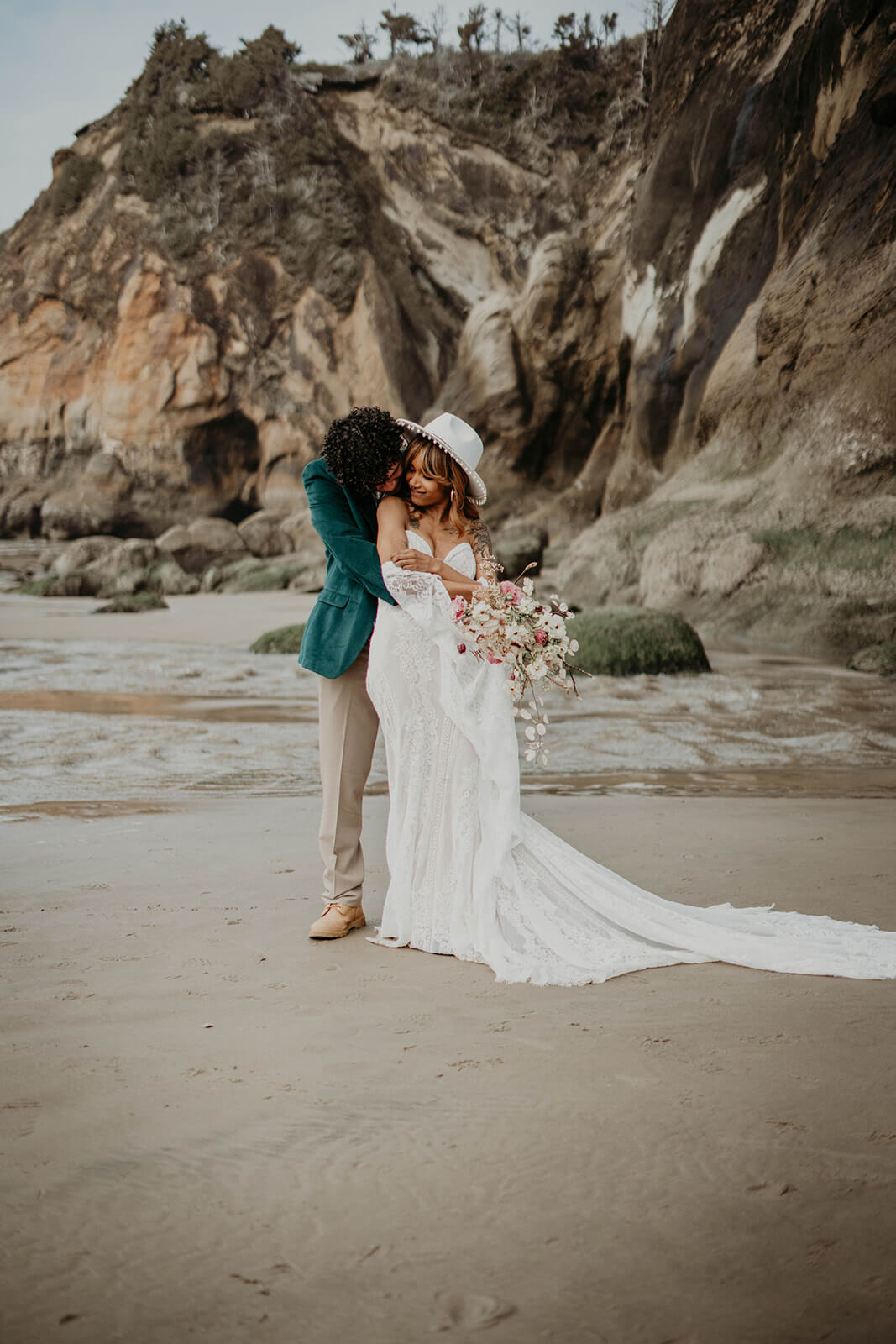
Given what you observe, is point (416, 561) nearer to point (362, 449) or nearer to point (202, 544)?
point (362, 449)

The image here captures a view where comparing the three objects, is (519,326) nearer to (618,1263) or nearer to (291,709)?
(291,709)

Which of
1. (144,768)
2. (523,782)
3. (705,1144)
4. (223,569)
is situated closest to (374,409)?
(705,1144)

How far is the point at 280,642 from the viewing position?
1361 cm

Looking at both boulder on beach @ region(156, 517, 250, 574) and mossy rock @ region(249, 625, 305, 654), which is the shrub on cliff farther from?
mossy rock @ region(249, 625, 305, 654)

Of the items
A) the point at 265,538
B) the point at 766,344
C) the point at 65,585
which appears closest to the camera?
the point at 766,344

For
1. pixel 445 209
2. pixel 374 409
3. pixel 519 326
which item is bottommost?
pixel 374 409

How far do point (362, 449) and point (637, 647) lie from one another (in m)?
8.13

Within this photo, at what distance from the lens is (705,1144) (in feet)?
6.75

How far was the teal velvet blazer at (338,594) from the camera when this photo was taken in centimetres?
344

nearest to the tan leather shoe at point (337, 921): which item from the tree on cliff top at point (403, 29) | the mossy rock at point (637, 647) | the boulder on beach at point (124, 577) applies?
the mossy rock at point (637, 647)

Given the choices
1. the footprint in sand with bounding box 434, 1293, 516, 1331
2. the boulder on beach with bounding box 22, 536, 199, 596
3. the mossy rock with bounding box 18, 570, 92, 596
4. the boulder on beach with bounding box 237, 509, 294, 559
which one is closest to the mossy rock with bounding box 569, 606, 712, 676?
the footprint in sand with bounding box 434, 1293, 516, 1331

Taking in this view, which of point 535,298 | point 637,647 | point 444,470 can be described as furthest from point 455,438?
point 535,298

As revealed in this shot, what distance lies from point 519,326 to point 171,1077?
25.4 m

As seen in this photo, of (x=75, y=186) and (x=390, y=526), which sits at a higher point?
(x=75, y=186)
